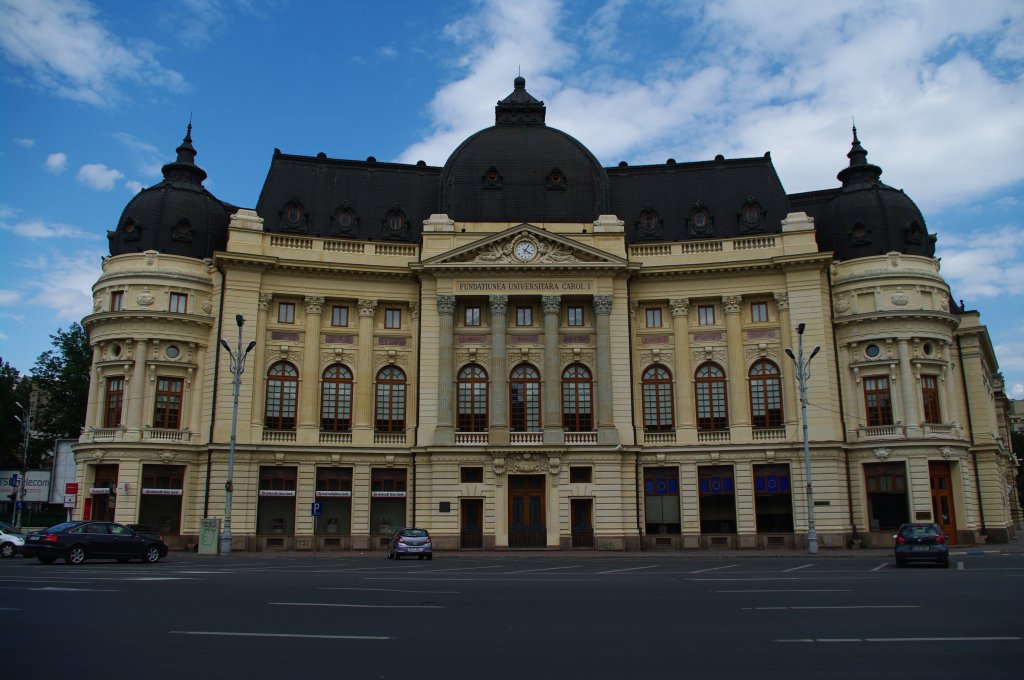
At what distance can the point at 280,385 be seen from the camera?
A: 5069 centimetres

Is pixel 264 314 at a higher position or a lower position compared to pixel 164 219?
lower

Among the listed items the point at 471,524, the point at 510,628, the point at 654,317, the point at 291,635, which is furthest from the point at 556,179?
the point at 291,635

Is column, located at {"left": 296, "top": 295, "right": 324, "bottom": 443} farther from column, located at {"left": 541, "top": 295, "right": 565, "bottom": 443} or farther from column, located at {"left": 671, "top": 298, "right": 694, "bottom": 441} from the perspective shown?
column, located at {"left": 671, "top": 298, "right": 694, "bottom": 441}

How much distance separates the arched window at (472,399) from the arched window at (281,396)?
9934mm

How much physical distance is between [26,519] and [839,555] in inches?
2207

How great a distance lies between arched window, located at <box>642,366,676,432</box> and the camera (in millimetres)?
51781

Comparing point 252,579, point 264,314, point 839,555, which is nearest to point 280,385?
point 264,314

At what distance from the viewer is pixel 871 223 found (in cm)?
5241

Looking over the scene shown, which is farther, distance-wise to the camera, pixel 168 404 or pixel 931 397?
pixel 931 397

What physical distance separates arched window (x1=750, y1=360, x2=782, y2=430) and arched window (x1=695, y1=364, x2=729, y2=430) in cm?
174

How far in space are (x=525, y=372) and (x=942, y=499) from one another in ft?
82.7

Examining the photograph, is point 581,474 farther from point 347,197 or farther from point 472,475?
point 347,197

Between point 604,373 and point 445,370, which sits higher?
point 445,370

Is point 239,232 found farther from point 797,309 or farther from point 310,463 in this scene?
point 797,309
